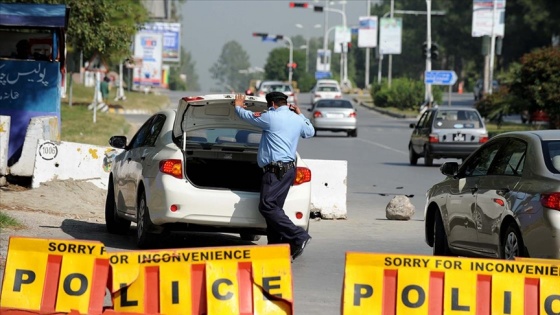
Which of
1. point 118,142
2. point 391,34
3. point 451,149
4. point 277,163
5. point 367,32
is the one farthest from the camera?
point 367,32

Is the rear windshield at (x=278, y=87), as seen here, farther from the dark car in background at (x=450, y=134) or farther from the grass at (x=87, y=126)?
the dark car in background at (x=450, y=134)

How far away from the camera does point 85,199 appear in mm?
18953

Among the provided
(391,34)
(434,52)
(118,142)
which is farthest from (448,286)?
(391,34)

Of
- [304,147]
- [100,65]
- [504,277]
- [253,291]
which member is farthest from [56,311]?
[100,65]

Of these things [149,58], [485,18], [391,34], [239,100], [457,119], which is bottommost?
[149,58]

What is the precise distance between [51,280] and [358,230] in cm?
871

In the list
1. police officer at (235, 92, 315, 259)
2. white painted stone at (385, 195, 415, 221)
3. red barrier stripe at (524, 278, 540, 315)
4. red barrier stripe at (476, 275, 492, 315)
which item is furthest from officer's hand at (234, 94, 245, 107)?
white painted stone at (385, 195, 415, 221)

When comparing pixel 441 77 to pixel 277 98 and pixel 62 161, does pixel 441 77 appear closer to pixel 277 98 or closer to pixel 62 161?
pixel 62 161

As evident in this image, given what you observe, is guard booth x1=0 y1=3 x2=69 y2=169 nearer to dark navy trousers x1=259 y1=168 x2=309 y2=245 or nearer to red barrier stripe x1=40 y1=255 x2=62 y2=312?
dark navy trousers x1=259 y1=168 x2=309 y2=245

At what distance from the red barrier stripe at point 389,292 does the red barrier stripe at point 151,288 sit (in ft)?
4.66

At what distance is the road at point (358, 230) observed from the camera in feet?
37.5

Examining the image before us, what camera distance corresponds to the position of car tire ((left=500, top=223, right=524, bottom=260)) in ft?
35.7

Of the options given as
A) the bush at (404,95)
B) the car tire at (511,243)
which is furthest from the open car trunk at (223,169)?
the bush at (404,95)

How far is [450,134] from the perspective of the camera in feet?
104
